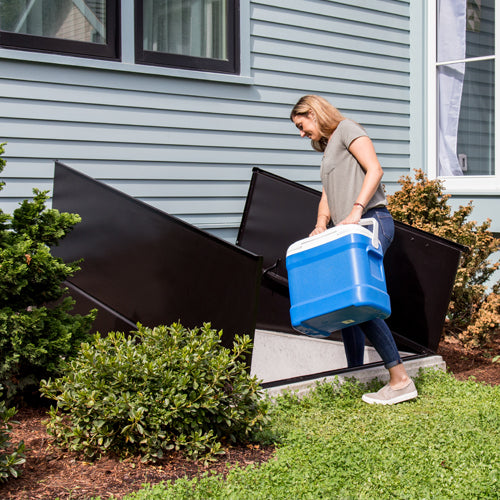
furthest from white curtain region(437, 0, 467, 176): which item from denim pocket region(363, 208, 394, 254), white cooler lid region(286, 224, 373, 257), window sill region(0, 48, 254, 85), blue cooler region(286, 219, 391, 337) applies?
white cooler lid region(286, 224, 373, 257)

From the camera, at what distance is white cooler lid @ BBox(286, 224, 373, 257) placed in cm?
349

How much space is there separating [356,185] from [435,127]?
141 inches

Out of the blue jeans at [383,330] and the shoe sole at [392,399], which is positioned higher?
the blue jeans at [383,330]

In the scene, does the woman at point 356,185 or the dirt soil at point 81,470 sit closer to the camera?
the dirt soil at point 81,470

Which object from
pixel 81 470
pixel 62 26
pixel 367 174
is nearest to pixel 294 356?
pixel 367 174

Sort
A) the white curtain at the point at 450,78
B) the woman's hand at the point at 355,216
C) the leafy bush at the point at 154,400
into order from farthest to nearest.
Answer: the white curtain at the point at 450,78 < the woman's hand at the point at 355,216 < the leafy bush at the point at 154,400

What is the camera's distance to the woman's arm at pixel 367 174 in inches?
143

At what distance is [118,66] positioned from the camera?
514cm

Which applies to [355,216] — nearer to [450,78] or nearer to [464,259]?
[464,259]

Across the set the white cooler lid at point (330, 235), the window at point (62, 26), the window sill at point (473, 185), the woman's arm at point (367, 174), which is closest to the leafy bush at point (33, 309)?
the white cooler lid at point (330, 235)

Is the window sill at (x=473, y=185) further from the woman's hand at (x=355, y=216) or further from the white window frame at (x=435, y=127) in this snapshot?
the woman's hand at (x=355, y=216)

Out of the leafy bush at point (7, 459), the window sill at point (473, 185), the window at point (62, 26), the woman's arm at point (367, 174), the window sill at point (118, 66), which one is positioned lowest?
the leafy bush at point (7, 459)

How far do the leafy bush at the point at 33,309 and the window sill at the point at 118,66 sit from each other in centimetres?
161

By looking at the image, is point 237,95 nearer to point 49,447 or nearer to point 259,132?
point 259,132
